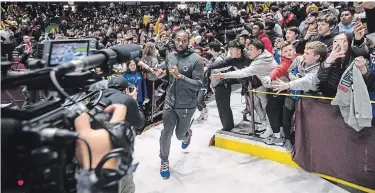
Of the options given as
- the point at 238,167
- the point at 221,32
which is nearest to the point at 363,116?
the point at 238,167

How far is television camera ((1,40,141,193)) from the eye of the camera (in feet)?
3.88

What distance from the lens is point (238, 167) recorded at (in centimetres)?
476

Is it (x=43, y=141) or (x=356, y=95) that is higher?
(x=43, y=141)

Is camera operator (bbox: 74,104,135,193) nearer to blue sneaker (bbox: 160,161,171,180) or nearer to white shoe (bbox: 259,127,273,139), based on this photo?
blue sneaker (bbox: 160,161,171,180)

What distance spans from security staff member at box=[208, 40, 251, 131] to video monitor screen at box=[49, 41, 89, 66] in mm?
3775

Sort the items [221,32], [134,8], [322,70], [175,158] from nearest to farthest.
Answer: [322,70] → [175,158] → [221,32] → [134,8]

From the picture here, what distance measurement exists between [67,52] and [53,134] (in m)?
0.44

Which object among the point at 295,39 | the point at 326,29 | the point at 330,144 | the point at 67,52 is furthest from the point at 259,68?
the point at 67,52

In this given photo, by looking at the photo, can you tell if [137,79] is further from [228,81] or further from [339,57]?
[339,57]

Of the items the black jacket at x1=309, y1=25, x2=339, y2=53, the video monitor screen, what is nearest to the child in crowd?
the black jacket at x1=309, y1=25, x2=339, y2=53

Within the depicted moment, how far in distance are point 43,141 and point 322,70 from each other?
11.1 ft

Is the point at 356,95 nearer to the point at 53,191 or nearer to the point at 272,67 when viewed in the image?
the point at 272,67

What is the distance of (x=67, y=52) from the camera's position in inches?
59.1

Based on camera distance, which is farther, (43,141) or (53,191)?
(53,191)
